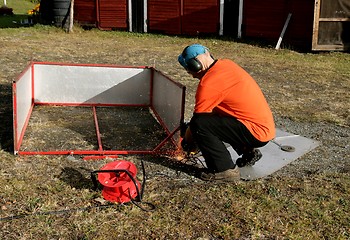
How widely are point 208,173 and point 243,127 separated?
0.64 meters

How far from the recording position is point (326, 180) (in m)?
4.79

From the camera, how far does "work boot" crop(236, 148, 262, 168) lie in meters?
4.95

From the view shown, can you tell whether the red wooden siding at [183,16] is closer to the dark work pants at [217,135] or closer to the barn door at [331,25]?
the barn door at [331,25]

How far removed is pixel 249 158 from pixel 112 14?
545 inches

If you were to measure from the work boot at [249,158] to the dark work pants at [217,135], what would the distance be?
380 millimetres

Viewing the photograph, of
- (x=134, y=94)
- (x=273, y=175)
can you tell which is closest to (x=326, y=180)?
(x=273, y=175)

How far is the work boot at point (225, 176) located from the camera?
459cm

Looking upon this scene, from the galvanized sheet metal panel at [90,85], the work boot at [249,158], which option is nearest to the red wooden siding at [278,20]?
the galvanized sheet metal panel at [90,85]

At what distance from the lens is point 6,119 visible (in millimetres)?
6590

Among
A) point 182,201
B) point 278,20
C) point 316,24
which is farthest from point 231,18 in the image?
point 182,201

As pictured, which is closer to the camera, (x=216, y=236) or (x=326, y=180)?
(x=216, y=236)

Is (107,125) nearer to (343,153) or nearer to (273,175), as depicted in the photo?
(273,175)

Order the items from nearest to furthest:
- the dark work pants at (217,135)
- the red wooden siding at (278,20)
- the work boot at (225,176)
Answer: the dark work pants at (217,135) → the work boot at (225,176) → the red wooden siding at (278,20)

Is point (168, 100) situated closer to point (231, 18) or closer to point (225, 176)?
point (225, 176)
